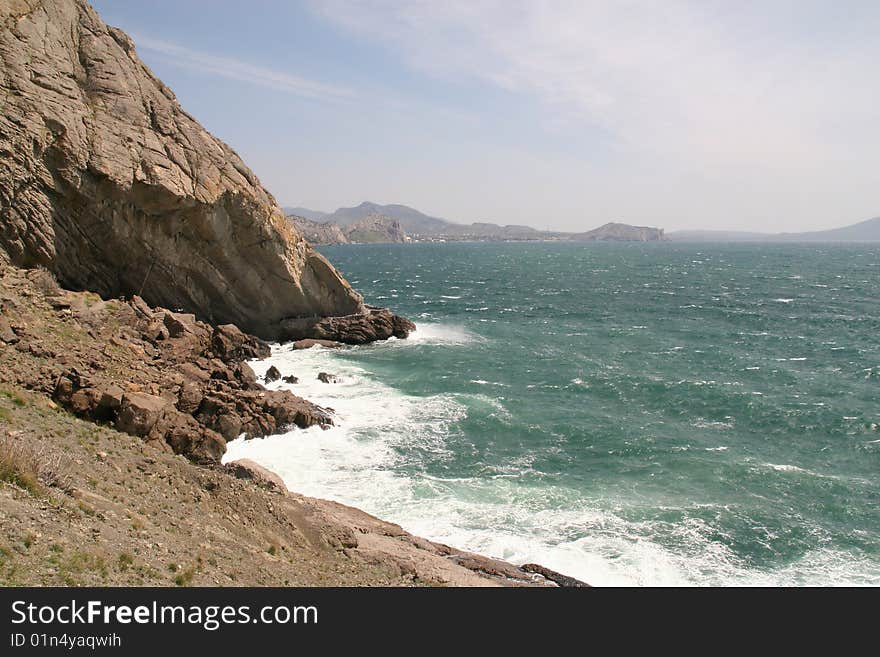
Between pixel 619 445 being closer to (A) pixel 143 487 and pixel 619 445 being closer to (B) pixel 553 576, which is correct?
(B) pixel 553 576

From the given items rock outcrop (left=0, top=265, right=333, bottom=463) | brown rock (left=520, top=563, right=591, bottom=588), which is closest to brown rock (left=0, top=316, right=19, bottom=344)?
rock outcrop (left=0, top=265, right=333, bottom=463)

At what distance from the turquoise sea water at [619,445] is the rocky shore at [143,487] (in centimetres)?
289

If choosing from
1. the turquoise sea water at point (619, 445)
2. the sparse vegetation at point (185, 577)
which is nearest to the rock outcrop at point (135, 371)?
the turquoise sea water at point (619, 445)

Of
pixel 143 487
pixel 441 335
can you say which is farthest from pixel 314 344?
pixel 143 487

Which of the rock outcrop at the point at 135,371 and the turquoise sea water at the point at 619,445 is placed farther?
the turquoise sea water at the point at 619,445

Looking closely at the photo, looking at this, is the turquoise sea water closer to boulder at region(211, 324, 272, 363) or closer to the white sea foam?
the white sea foam

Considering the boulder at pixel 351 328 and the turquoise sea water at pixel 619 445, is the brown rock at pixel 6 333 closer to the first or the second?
the turquoise sea water at pixel 619 445

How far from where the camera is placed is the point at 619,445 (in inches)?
1197

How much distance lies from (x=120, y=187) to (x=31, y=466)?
88.6ft

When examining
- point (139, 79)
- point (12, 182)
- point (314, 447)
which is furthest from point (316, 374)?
point (139, 79)

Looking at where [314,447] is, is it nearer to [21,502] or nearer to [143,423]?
[143,423]

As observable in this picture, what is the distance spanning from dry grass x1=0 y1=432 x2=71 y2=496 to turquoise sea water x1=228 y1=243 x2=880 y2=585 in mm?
11175

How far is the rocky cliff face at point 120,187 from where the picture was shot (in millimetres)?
32281

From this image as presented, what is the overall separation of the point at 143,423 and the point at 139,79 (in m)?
30.8
